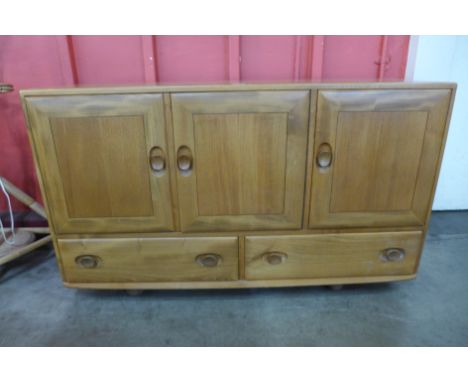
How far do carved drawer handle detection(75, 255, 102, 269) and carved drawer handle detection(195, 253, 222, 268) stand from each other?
0.39 m

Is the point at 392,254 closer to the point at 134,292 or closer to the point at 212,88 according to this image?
the point at 212,88

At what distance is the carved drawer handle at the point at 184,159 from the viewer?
1.04 m

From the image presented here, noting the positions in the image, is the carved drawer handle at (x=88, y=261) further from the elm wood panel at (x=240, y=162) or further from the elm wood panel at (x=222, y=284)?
the elm wood panel at (x=240, y=162)

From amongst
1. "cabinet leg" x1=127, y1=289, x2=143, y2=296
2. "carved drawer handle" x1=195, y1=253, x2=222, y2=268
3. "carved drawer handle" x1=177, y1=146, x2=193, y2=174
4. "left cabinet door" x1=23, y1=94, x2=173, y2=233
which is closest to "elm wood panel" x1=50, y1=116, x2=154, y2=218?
"left cabinet door" x1=23, y1=94, x2=173, y2=233

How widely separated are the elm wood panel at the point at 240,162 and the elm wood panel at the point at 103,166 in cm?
21

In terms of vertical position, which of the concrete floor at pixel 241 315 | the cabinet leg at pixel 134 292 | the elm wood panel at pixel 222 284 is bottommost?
the concrete floor at pixel 241 315

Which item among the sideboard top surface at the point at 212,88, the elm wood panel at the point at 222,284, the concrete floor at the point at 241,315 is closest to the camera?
the sideboard top surface at the point at 212,88

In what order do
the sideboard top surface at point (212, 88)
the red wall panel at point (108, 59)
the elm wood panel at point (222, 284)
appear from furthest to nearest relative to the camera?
the red wall panel at point (108, 59) < the elm wood panel at point (222, 284) < the sideboard top surface at point (212, 88)

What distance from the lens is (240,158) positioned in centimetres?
105

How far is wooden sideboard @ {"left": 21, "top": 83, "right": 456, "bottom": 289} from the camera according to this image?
0.99 meters

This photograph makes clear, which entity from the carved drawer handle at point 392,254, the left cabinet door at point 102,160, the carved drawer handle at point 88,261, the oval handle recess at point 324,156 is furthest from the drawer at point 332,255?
the carved drawer handle at point 88,261

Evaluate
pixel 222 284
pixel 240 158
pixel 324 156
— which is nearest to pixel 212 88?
pixel 240 158

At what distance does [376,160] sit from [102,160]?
0.95m
